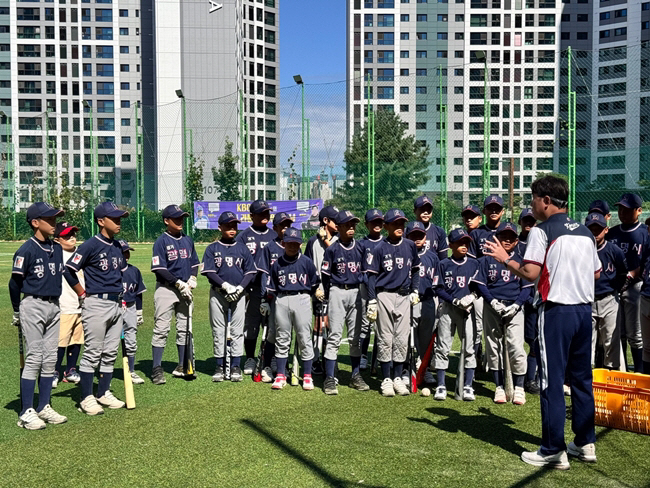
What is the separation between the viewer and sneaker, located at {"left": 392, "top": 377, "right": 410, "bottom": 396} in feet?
25.8

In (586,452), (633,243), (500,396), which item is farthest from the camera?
(633,243)

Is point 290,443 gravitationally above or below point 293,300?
below

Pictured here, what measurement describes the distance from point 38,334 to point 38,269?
0.64 metres

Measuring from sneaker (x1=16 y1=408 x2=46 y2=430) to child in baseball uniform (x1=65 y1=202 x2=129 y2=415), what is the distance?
600 millimetres

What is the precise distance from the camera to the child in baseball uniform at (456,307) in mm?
7676

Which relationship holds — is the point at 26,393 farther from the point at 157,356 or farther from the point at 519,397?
the point at 519,397

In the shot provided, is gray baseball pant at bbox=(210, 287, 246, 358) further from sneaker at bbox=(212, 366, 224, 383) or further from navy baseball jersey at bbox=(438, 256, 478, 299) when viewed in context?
navy baseball jersey at bbox=(438, 256, 478, 299)

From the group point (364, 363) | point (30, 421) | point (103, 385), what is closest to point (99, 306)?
point (103, 385)

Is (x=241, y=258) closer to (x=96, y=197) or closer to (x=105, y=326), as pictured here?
(x=105, y=326)

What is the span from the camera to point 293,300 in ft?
26.9

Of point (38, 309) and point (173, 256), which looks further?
point (173, 256)

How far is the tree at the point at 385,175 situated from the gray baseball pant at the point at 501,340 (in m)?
20.4

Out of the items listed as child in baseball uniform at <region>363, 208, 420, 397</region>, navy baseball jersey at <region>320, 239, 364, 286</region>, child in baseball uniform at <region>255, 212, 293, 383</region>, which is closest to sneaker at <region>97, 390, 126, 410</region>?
child in baseball uniform at <region>255, 212, 293, 383</region>

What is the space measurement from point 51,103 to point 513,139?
183 feet
